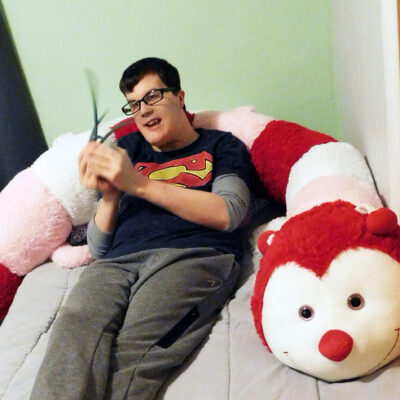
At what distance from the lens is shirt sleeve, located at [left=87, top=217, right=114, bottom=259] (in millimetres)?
1258

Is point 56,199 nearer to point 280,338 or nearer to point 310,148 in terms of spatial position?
point 310,148

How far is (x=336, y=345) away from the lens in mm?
771

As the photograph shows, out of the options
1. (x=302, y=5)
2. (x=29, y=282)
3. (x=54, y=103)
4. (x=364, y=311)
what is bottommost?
(x=29, y=282)

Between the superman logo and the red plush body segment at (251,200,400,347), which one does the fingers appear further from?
the red plush body segment at (251,200,400,347)

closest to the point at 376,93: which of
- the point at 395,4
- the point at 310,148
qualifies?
the point at 395,4

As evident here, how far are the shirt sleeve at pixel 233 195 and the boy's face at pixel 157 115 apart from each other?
0.18m

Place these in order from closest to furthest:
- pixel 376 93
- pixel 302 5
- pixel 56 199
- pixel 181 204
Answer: pixel 376 93 < pixel 181 204 < pixel 56 199 < pixel 302 5

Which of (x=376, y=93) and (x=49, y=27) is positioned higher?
(x=49, y=27)

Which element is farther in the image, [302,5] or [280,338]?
[302,5]

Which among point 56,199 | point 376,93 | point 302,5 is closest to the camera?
point 376,93

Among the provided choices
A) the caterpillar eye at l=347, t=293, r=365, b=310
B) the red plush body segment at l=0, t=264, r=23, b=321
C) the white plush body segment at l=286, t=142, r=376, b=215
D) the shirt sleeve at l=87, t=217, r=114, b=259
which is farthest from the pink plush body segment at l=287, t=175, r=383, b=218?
the red plush body segment at l=0, t=264, r=23, b=321

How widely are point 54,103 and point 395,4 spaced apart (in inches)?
50.5

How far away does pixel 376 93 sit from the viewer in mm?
956

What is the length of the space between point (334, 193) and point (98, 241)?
0.60 m
